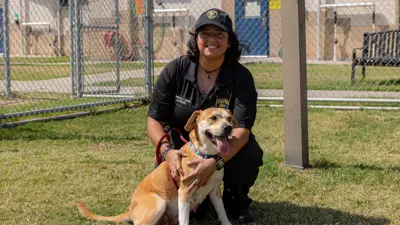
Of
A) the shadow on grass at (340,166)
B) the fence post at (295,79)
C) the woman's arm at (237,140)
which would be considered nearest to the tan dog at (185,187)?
the woman's arm at (237,140)

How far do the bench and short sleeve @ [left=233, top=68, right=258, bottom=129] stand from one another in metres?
7.15

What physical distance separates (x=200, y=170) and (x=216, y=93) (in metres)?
0.67

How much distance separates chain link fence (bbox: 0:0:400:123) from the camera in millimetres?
9211

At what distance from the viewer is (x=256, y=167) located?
3.82 meters

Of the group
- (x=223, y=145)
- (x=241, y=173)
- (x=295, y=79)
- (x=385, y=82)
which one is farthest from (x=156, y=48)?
(x=223, y=145)

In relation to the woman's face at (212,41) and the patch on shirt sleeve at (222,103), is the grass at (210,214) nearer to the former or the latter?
the patch on shirt sleeve at (222,103)

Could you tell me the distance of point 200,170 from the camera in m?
3.30

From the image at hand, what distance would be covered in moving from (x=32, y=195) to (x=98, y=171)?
80cm

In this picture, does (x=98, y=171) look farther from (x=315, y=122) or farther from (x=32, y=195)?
(x=315, y=122)

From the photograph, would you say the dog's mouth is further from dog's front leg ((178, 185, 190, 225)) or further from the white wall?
the white wall

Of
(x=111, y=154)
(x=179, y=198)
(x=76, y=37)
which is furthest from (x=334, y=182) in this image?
(x=76, y=37)

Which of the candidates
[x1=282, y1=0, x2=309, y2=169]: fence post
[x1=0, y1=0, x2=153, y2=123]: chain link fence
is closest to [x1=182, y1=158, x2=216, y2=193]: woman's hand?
[x1=282, y1=0, x2=309, y2=169]: fence post

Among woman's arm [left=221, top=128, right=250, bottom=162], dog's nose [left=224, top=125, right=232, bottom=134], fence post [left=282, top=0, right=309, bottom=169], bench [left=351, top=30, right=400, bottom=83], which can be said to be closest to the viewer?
dog's nose [left=224, top=125, right=232, bottom=134]

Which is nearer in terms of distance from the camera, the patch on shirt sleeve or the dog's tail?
the dog's tail
